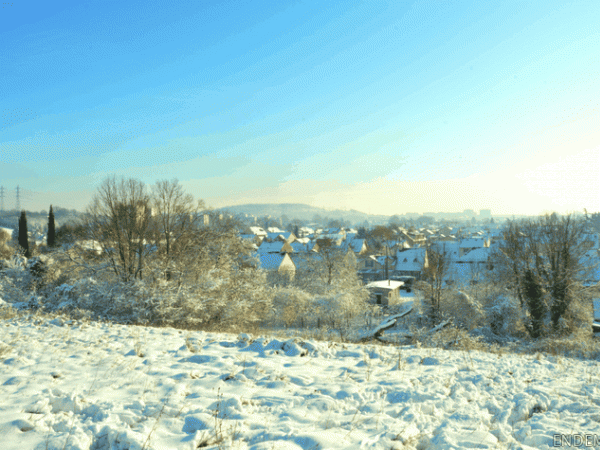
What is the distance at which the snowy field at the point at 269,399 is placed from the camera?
356 centimetres

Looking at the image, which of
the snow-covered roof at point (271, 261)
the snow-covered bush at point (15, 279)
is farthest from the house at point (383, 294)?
the snow-covered bush at point (15, 279)

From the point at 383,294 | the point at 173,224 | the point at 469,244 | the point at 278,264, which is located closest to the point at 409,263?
the point at 383,294

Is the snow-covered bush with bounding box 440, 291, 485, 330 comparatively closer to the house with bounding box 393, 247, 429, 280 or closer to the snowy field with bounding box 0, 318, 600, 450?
the snowy field with bounding box 0, 318, 600, 450

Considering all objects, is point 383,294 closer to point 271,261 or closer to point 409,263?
point 271,261

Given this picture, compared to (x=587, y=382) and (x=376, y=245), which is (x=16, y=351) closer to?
(x=587, y=382)

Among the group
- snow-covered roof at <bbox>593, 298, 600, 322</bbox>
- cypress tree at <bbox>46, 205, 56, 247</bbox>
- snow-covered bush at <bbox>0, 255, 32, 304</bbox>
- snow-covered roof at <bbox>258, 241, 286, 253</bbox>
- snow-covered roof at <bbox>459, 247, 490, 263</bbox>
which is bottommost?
snow-covered roof at <bbox>593, 298, 600, 322</bbox>

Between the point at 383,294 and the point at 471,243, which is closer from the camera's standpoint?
the point at 383,294

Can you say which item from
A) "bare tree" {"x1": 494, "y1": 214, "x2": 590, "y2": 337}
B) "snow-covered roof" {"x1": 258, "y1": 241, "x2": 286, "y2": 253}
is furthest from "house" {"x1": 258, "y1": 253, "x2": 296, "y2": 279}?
"bare tree" {"x1": 494, "y1": 214, "x2": 590, "y2": 337}

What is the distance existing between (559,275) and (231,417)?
2918 centimetres

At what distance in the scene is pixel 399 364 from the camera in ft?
22.3

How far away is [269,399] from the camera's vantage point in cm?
460

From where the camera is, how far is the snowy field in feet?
11.7

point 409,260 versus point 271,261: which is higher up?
point 271,261

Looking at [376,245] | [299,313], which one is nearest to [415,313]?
[299,313]
